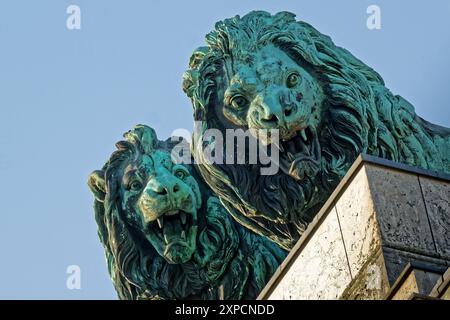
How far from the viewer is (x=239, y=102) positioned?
27156 mm

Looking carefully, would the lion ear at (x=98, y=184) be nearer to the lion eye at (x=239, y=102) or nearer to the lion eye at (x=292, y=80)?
the lion eye at (x=239, y=102)

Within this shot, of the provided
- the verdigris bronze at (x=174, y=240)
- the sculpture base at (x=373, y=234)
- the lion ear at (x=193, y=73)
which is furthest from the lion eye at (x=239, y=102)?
the sculpture base at (x=373, y=234)

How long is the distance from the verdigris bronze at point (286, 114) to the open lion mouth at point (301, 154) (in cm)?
1

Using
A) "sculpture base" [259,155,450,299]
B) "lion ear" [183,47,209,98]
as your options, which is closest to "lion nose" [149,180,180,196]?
"lion ear" [183,47,209,98]

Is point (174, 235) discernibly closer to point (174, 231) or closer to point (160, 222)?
point (174, 231)

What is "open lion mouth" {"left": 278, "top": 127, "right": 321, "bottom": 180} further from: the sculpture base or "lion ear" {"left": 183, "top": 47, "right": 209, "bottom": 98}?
the sculpture base

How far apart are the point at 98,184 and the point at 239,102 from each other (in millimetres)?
4473

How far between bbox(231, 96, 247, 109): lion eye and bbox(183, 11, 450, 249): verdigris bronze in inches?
0.5

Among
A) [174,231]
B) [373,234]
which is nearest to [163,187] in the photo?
[174,231]

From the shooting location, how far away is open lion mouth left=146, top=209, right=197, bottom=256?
2969 cm

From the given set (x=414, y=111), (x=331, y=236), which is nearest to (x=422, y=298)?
(x=331, y=236)

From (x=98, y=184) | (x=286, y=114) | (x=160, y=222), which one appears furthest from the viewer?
(x=98, y=184)

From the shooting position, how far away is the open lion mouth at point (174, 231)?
29688 millimetres

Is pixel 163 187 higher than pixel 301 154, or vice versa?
pixel 163 187
